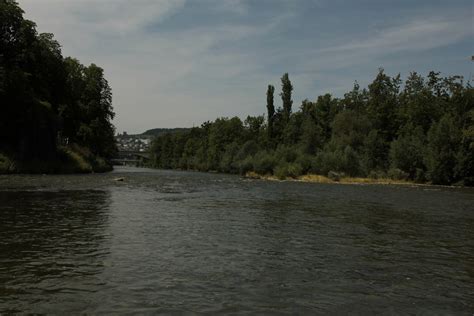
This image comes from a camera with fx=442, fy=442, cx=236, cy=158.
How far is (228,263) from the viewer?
15.0 metres

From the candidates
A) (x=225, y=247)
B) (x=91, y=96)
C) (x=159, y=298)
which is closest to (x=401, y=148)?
(x=91, y=96)

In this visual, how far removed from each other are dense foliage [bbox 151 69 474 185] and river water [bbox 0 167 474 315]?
5615 centimetres

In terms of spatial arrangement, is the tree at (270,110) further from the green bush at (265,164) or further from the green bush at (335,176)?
the green bush at (335,176)

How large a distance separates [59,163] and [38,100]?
Answer: 11.7 meters

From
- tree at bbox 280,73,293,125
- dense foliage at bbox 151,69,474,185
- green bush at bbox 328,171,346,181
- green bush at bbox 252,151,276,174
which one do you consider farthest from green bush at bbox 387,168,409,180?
tree at bbox 280,73,293,125

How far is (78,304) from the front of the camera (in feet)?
33.9

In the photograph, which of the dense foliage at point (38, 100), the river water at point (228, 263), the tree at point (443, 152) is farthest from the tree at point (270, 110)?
the river water at point (228, 263)

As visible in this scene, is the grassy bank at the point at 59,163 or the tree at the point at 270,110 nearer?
the grassy bank at the point at 59,163

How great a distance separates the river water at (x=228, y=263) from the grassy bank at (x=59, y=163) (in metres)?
43.7

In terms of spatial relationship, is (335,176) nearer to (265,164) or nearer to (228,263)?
(265,164)

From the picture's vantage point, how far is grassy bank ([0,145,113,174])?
6681cm

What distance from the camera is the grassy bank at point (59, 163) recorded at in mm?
66812

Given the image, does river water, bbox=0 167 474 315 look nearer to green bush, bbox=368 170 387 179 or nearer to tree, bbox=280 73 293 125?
green bush, bbox=368 170 387 179

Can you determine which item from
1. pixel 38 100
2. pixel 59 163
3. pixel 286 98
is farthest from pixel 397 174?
pixel 38 100
